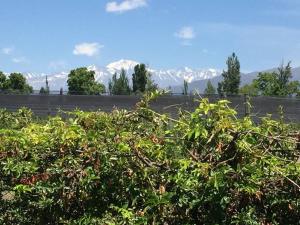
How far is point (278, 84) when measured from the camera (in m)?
60.7

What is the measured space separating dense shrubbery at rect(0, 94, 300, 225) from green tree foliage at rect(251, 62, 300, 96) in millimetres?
56147

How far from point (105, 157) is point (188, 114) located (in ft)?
2.28

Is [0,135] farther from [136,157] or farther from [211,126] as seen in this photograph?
[211,126]

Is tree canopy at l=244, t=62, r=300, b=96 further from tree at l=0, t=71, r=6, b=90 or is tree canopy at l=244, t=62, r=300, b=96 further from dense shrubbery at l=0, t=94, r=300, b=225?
dense shrubbery at l=0, t=94, r=300, b=225

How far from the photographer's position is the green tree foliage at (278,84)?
59.6 m

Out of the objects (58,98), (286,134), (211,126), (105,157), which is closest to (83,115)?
(105,157)

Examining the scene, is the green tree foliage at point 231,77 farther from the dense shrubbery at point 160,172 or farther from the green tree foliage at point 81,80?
the dense shrubbery at point 160,172

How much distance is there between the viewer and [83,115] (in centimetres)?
424

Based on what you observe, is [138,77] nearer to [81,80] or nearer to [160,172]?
[81,80]

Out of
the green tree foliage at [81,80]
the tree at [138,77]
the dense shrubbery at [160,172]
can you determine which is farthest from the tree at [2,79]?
the dense shrubbery at [160,172]

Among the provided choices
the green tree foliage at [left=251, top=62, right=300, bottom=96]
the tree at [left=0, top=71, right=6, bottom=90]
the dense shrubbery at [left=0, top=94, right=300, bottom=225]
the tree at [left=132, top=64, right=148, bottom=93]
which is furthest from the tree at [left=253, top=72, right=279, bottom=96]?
the dense shrubbery at [left=0, top=94, right=300, bottom=225]

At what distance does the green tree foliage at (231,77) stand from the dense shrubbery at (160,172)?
2495 inches

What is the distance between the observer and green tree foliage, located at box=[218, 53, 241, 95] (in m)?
67.6

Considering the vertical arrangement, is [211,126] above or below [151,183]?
above
